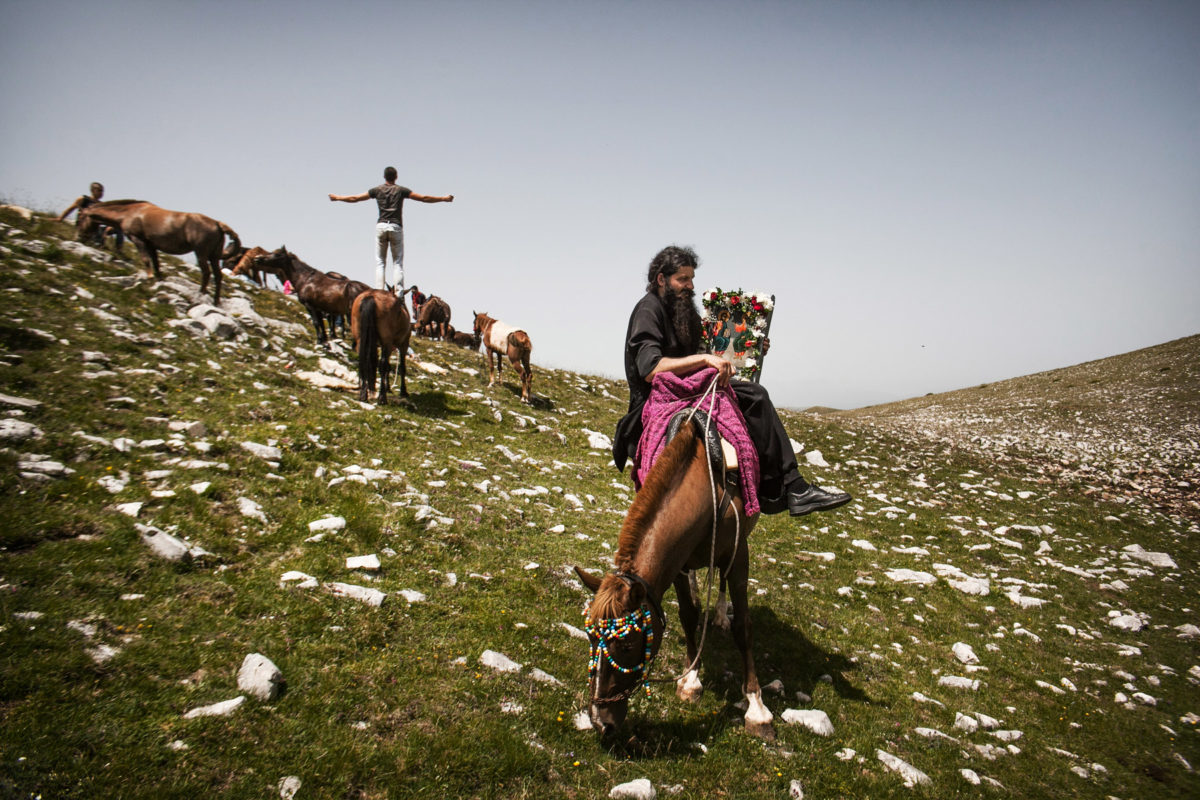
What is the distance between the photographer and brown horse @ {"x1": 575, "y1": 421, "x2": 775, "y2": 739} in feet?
11.6

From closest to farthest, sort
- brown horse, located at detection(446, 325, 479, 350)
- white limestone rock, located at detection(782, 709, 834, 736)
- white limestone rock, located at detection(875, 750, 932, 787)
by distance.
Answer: white limestone rock, located at detection(875, 750, 932, 787) → white limestone rock, located at detection(782, 709, 834, 736) → brown horse, located at detection(446, 325, 479, 350)

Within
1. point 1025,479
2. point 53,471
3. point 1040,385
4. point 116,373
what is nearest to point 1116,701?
point 53,471

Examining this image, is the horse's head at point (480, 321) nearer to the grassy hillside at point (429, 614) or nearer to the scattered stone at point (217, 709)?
the grassy hillside at point (429, 614)

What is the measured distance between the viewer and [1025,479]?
1541 cm

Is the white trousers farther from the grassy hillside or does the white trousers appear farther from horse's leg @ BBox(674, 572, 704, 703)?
horse's leg @ BBox(674, 572, 704, 703)

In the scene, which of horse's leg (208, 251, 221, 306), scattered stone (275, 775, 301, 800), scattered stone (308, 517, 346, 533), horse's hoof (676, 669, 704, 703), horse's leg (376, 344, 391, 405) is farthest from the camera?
horse's leg (208, 251, 221, 306)

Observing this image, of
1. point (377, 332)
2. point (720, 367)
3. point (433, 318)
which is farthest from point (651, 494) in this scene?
point (433, 318)

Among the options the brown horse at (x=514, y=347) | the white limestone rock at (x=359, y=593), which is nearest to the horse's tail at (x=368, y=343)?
the brown horse at (x=514, y=347)

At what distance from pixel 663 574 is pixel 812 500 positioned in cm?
219

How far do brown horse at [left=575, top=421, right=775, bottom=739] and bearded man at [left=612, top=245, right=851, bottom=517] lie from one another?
2.12 ft

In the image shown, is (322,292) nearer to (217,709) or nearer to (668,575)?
(217,709)

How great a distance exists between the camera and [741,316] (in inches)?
241

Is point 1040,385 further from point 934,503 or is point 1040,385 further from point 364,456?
point 364,456

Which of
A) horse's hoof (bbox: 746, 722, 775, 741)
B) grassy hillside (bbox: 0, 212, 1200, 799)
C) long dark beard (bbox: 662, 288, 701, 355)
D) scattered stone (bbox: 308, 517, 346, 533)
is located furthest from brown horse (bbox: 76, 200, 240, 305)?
horse's hoof (bbox: 746, 722, 775, 741)
